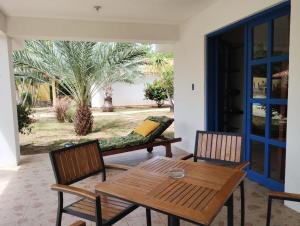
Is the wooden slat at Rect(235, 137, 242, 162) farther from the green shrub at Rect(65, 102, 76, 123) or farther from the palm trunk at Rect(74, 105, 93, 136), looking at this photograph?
the green shrub at Rect(65, 102, 76, 123)

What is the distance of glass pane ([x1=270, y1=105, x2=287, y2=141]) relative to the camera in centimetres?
346

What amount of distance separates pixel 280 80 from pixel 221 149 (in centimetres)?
147

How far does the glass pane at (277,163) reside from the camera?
11.6 ft

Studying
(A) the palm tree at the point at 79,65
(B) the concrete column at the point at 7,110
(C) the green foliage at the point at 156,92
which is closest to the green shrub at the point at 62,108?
(A) the palm tree at the point at 79,65

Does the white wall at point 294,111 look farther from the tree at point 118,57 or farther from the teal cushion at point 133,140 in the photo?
the tree at point 118,57

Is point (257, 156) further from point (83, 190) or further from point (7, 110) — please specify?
point (7, 110)

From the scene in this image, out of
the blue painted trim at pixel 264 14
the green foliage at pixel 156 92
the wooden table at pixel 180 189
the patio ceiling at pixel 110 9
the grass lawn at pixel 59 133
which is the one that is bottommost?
the grass lawn at pixel 59 133

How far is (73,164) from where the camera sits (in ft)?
7.68

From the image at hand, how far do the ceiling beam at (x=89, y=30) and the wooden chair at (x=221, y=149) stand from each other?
3364mm

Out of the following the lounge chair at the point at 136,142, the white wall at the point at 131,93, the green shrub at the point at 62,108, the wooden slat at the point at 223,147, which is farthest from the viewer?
the white wall at the point at 131,93

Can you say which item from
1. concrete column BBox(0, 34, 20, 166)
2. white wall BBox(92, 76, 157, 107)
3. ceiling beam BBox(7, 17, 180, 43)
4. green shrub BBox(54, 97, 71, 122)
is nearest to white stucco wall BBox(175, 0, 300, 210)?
ceiling beam BBox(7, 17, 180, 43)

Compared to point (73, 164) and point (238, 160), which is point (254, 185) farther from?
point (73, 164)

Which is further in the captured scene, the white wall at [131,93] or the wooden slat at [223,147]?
the white wall at [131,93]

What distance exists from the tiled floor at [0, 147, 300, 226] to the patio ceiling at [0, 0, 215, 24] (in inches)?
113
